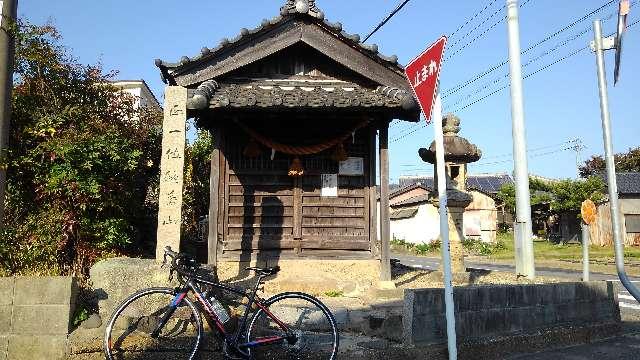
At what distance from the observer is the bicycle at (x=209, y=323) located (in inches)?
188

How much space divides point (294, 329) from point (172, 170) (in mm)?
3596

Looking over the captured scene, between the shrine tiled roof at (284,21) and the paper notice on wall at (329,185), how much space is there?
2.76 metres

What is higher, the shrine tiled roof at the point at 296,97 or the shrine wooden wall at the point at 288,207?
the shrine tiled roof at the point at 296,97

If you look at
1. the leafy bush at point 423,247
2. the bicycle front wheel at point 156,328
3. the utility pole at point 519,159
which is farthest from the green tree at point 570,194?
the bicycle front wheel at point 156,328

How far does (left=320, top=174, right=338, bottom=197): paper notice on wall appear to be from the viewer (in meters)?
10.1

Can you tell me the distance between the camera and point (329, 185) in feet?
33.3

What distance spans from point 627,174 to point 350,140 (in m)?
38.5

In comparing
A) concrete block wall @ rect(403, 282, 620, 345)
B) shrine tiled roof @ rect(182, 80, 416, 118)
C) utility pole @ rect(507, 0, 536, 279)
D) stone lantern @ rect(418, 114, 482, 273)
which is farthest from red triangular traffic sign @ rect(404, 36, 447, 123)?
stone lantern @ rect(418, 114, 482, 273)

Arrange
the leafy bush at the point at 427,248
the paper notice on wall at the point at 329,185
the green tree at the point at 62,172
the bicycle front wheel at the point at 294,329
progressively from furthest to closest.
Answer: the leafy bush at the point at 427,248 < the paper notice on wall at the point at 329,185 < the green tree at the point at 62,172 < the bicycle front wheel at the point at 294,329

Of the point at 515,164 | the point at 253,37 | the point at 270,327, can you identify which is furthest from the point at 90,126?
the point at 515,164

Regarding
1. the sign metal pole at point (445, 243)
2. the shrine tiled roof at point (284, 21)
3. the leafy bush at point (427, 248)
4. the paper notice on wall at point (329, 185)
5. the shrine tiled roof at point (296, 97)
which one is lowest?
the leafy bush at point (427, 248)

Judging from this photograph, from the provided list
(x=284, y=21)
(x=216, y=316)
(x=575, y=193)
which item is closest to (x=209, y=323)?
(x=216, y=316)

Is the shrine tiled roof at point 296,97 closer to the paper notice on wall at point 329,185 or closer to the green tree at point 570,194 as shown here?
the paper notice on wall at point 329,185

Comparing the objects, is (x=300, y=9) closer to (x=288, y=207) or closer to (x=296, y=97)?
(x=296, y=97)
